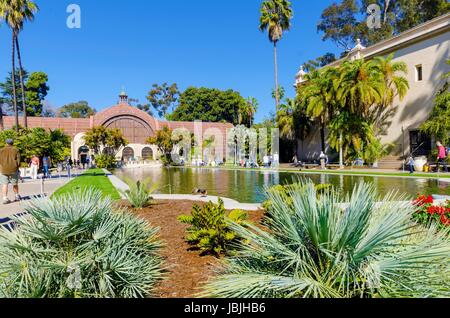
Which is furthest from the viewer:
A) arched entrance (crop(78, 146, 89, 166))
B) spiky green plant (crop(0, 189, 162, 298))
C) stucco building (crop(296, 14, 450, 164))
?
arched entrance (crop(78, 146, 89, 166))

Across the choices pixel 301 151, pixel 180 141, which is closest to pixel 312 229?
pixel 301 151

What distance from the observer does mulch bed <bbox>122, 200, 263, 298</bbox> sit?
2967mm

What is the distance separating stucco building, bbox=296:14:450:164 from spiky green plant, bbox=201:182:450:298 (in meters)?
24.8

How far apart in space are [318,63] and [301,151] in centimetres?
1867

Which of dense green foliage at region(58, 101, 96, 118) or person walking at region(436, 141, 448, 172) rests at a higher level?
dense green foliage at region(58, 101, 96, 118)

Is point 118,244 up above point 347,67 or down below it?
below

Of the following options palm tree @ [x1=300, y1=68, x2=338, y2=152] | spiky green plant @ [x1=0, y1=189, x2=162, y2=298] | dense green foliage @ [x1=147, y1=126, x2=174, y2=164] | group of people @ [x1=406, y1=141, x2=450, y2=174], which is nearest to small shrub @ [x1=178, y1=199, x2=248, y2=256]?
spiky green plant @ [x1=0, y1=189, x2=162, y2=298]

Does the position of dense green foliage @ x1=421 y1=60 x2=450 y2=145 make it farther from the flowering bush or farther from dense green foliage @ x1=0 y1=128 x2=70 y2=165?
dense green foliage @ x1=0 y1=128 x2=70 y2=165

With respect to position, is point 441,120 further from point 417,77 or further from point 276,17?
point 276,17

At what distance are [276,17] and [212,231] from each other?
1398 inches

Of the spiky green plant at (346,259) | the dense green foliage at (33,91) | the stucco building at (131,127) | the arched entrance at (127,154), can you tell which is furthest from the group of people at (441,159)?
the dense green foliage at (33,91)
